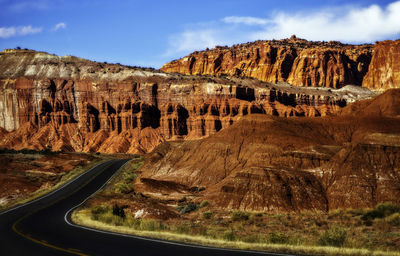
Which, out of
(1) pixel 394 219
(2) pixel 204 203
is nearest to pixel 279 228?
(1) pixel 394 219

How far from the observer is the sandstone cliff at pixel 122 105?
4712 inches

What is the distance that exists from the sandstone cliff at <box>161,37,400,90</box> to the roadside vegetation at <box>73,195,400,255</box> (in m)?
131

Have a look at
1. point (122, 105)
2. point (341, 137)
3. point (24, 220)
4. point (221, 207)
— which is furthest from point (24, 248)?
point (122, 105)

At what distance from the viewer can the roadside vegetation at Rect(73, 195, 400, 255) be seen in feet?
58.4

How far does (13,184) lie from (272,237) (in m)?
49.4

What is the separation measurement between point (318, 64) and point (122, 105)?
80.8 m

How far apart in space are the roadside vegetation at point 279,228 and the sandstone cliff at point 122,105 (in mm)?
81221

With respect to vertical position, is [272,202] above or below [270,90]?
below

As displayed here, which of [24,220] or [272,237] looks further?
[24,220]

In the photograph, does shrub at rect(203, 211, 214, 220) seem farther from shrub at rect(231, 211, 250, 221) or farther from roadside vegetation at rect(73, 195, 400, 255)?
shrub at rect(231, 211, 250, 221)

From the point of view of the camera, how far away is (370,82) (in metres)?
162

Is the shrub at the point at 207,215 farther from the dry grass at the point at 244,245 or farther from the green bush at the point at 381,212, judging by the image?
the green bush at the point at 381,212

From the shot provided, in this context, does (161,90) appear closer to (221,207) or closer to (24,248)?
(221,207)

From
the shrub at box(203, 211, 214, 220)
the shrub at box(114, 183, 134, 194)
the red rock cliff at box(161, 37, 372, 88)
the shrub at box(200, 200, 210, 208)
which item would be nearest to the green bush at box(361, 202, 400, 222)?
the shrub at box(203, 211, 214, 220)
